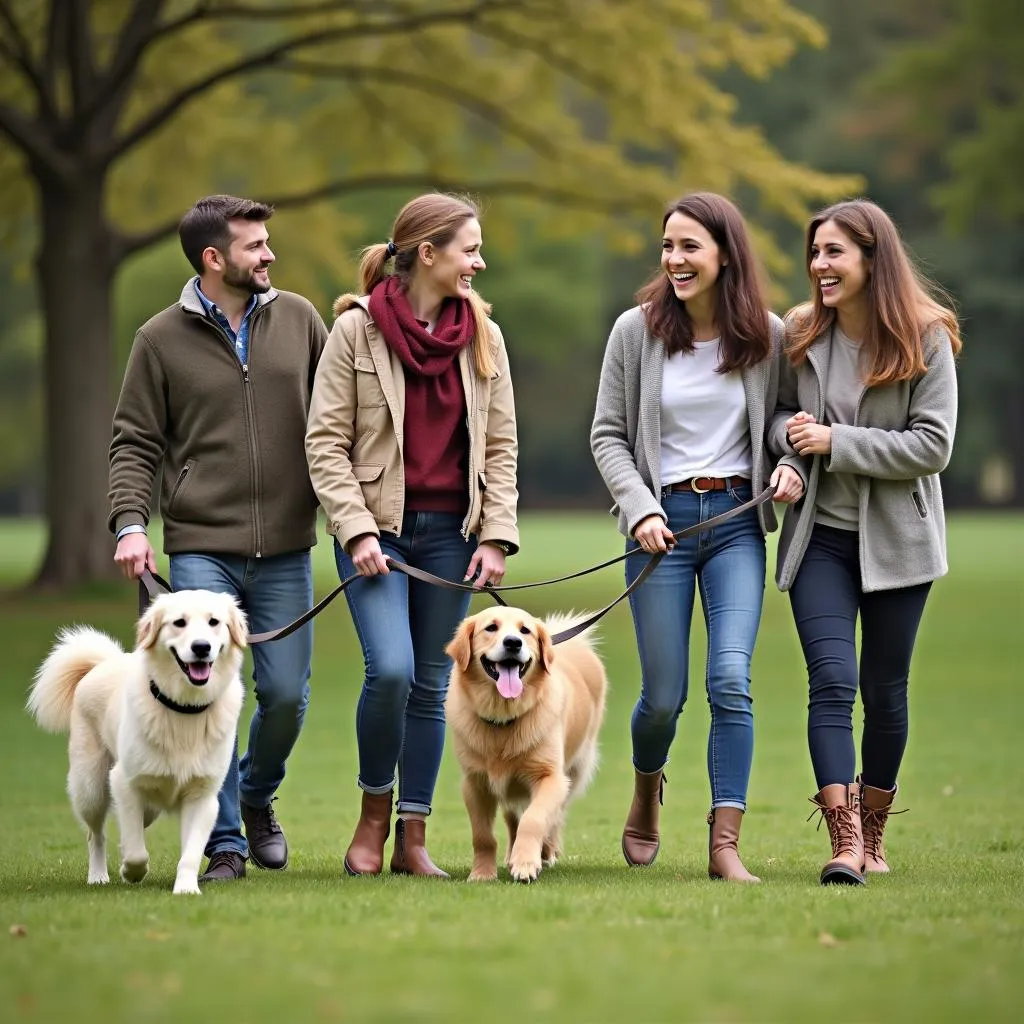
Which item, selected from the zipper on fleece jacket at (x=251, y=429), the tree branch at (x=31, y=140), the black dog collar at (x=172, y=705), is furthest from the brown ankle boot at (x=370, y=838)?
the tree branch at (x=31, y=140)

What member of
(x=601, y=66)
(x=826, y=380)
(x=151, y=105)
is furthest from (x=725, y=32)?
(x=826, y=380)

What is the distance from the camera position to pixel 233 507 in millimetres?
6477

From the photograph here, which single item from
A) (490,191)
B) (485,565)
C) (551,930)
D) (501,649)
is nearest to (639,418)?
(485,565)

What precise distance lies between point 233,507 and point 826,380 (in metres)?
2.27

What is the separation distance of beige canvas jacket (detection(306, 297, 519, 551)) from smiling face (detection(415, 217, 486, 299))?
259 mm

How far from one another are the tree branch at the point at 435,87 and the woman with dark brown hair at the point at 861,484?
49.3 ft

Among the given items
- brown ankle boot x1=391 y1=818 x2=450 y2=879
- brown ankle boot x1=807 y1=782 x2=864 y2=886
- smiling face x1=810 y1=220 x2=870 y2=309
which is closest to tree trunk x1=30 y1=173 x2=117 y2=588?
brown ankle boot x1=391 y1=818 x2=450 y2=879

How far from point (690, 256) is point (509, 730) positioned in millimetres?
1897

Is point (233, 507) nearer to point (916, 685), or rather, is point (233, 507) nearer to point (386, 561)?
point (386, 561)

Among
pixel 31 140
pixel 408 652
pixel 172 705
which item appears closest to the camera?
pixel 172 705

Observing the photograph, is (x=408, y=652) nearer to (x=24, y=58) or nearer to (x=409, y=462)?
(x=409, y=462)

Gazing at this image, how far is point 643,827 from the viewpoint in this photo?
22.9 feet

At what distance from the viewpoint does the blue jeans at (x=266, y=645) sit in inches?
255

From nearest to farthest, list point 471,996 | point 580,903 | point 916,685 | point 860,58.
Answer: point 471,996 < point 580,903 < point 916,685 < point 860,58
